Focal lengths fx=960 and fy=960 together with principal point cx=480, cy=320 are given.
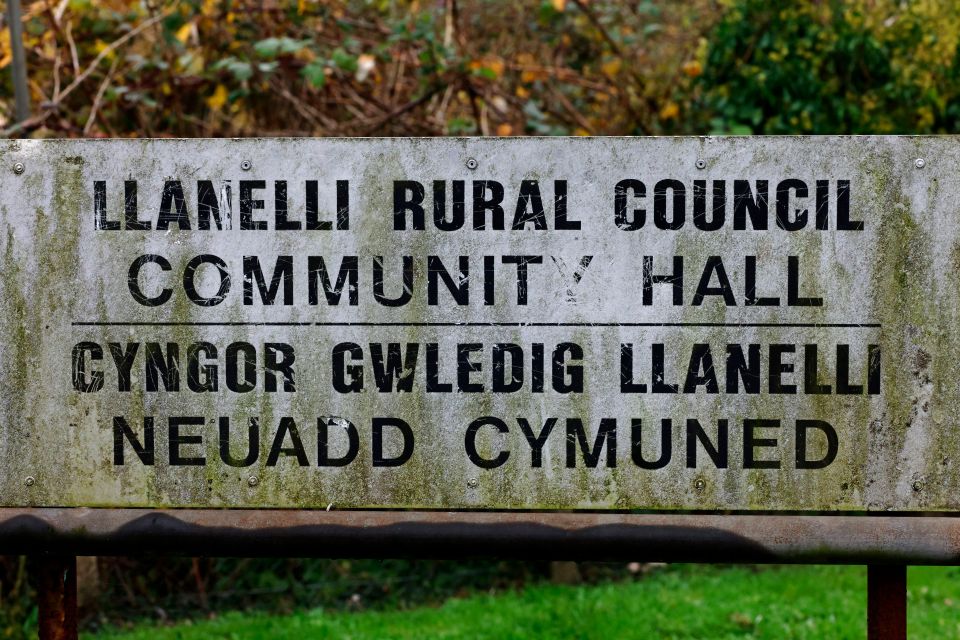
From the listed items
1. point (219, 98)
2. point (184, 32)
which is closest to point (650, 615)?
point (219, 98)

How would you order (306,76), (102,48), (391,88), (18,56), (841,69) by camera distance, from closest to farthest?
1. (18,56)
2. (306,76)
3. (102,48)
4. (841,69)
5. (391,88)

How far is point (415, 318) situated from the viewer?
2.47 meters

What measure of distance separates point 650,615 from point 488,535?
2.39 metres

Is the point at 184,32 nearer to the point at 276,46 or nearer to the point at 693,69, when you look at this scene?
the point at 276,46

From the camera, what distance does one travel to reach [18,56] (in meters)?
3.78

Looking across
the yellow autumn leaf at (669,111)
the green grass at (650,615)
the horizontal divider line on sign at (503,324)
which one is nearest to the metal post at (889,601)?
the horizontal divider line on sign at (503,324)

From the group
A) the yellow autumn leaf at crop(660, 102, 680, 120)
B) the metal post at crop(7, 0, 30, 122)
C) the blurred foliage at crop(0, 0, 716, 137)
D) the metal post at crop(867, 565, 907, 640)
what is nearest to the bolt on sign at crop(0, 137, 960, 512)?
the metal post at crop(867, 565, 907, 640)

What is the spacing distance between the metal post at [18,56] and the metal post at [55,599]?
2.21 m

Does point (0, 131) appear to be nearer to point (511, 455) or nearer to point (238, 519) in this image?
point (238, 519)

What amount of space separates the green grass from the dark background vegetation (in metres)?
0.26

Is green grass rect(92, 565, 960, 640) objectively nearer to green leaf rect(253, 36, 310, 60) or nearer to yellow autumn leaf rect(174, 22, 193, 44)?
green leaf rect(253, 36, 310, 60)

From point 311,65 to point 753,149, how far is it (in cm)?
274

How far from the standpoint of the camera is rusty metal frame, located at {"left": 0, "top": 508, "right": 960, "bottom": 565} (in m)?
2.33

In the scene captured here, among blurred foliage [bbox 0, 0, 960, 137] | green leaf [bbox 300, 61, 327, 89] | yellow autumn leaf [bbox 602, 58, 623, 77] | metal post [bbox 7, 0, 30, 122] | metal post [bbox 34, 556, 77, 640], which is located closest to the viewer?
metal post [bbox 34, 556, 77, 640]
